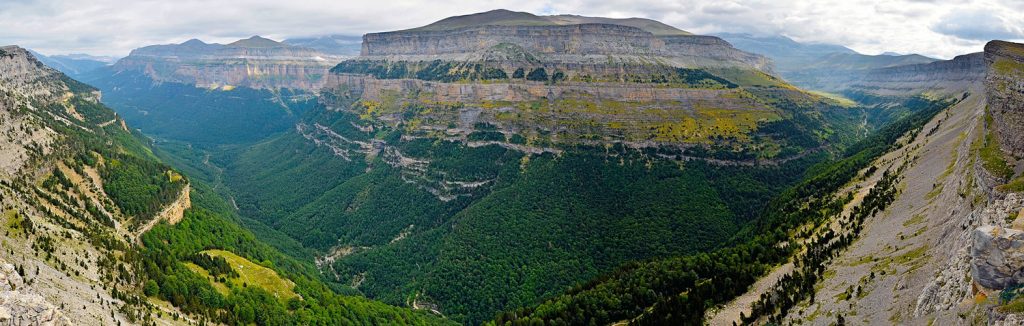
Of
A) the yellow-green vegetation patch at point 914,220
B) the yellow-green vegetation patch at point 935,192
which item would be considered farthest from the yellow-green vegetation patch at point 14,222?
the yellow-green vegetation patch at point 935,192

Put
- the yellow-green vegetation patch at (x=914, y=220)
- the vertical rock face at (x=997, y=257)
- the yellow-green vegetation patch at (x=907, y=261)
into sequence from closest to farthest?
the vertical rock face at (x=997, y=257) → the yellow-green vegetation patch at (x=907, y=261) → the yellow-green vegetation patch at (x=914, y=220)

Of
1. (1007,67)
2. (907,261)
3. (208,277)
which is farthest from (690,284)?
(208,277)

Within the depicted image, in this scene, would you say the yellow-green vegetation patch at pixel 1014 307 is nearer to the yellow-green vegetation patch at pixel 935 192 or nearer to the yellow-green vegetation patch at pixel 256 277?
the yellow-green vegetation patch at pixel 935 192

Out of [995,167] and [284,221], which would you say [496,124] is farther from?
[995,167]

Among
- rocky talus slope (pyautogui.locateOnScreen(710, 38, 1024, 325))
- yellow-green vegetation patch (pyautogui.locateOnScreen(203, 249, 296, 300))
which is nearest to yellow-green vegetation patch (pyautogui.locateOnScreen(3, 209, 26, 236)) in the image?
yellow-green vegetation patch (pyautogui.locateOnScreen(203, 249, 296, 300))

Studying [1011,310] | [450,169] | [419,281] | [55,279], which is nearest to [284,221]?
[450,169]

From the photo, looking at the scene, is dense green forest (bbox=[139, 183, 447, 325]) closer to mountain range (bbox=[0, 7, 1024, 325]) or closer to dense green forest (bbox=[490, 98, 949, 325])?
mountain range (bbox=[0, 7, 1024, 325])
